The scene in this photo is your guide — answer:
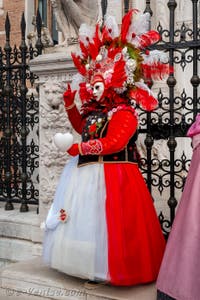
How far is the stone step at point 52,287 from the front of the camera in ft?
10.6

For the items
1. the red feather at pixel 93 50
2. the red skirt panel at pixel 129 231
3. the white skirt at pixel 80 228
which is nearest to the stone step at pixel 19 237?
the white skirt at pixel 80 228

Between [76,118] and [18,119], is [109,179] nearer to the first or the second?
[76,118]

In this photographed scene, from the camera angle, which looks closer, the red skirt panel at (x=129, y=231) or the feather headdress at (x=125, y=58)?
the red skirt panel at (x=129, y=231)

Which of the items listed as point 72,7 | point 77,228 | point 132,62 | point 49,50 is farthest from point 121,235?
point 72,7

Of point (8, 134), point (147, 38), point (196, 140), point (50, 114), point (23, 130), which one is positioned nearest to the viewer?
point (196, 140)

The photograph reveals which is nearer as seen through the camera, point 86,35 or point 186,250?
point 186,250

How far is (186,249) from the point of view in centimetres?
268

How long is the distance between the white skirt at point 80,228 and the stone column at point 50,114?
1130 mm

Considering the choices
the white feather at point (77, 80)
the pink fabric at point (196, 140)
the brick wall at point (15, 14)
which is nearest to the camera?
the pink fabric at point (196, 140)

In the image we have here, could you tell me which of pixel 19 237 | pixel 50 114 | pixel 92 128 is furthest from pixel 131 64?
pixel 19 237

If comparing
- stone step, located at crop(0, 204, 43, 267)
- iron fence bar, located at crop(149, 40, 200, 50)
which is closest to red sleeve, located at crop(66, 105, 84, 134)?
iron fence bar, located at crop(149, 40, 200, 50)

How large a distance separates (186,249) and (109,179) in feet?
2.56

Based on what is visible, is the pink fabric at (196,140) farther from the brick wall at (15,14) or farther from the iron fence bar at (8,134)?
the brick wall at (15,14)

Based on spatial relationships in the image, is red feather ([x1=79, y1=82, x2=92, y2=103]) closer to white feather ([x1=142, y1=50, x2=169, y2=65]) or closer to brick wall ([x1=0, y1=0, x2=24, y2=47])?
white feather ([x1=142, y1=50, x2=169, y2=65])
